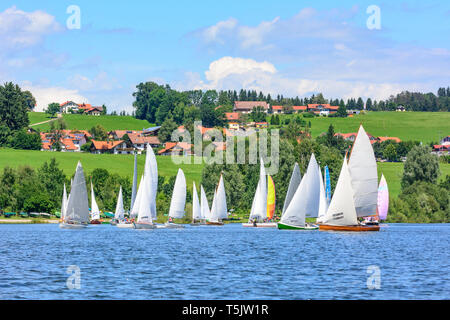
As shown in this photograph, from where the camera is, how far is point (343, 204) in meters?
79.2

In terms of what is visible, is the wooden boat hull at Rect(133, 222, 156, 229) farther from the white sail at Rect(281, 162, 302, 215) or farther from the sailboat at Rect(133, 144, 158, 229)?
the white sail at Rect(281, 162, 302, 215)

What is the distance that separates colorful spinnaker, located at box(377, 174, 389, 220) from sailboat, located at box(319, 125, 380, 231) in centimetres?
3825

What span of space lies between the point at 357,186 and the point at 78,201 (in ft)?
130

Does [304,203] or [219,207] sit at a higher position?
[304,203]

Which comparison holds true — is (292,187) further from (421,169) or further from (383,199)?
(421,169)

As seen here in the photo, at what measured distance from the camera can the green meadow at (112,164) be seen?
168 metres

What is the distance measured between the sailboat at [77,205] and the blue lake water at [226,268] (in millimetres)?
18534

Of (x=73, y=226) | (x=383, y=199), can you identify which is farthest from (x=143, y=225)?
(x=383, y=199)

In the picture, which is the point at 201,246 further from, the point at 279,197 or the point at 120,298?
the point at 279,197

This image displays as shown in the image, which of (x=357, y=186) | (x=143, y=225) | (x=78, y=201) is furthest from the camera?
(x=78, y=201)

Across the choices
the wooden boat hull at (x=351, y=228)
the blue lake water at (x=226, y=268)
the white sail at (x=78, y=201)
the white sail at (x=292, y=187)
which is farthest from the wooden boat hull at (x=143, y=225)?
the wooden boat hull at (x=351, y=228)

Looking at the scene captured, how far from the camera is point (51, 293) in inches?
1394

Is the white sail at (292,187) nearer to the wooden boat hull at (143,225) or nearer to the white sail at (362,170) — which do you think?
the white sail at (362,170)
